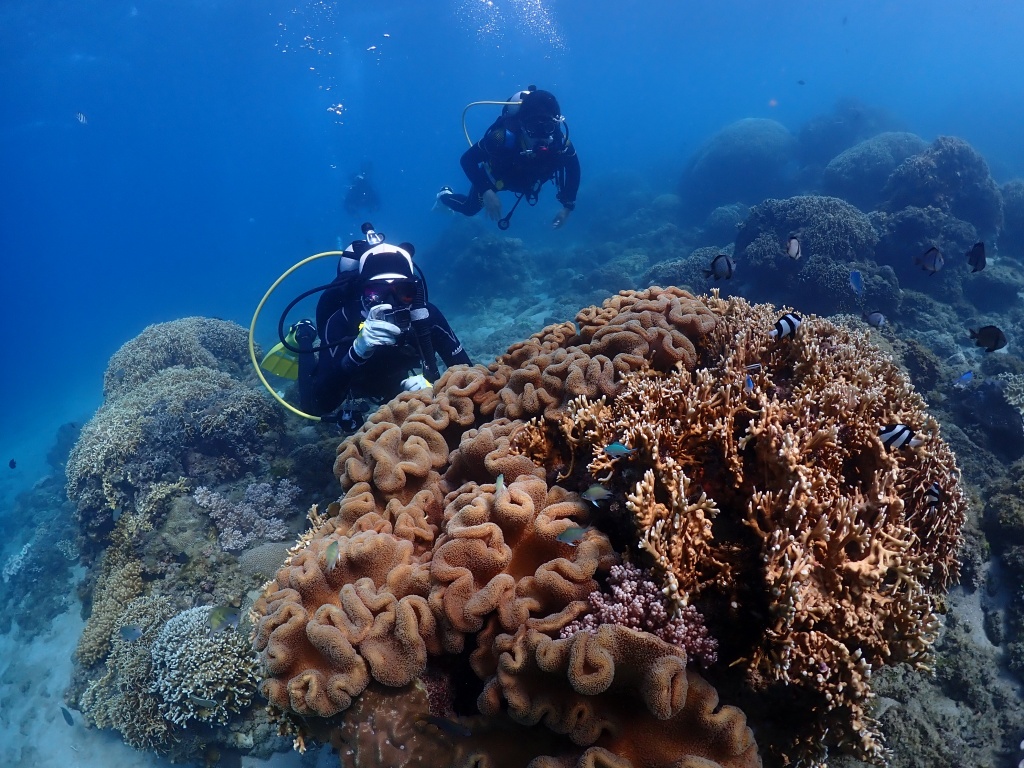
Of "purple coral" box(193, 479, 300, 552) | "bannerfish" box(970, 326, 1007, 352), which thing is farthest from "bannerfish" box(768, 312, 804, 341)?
"purple coral" box(193, 479, 300, 552)

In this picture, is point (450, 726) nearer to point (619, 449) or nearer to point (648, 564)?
point (648, 564)

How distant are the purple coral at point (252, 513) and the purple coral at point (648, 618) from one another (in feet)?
19.2

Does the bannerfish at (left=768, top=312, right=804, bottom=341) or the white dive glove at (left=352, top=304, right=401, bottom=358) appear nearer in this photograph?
the bannerfish at (left=768, top=312, right=804, bottom=341)

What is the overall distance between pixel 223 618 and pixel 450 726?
335cm

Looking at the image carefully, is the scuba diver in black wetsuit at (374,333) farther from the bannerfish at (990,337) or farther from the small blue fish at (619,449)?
the bannerfish at (990,337)

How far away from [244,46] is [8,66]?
75.6ft

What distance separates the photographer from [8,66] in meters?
36.5

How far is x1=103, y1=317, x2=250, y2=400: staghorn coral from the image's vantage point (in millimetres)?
12094

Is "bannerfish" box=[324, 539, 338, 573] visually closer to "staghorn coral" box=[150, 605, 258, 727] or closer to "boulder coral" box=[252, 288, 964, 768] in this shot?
"boulder coral" box=[252, 288, 964, 768]

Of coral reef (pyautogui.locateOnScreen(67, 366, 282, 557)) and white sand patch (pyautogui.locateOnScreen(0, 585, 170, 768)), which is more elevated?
coral reef (pyautogui.locateOnScreen(67, 366, 282, 557))

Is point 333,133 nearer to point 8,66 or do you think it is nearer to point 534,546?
point 8,66

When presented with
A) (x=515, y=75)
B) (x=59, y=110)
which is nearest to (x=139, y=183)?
(x=59, y=110)

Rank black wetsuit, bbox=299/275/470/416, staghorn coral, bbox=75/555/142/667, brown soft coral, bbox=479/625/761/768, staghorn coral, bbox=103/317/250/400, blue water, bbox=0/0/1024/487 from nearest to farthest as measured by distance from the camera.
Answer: brown soft coral, bbox=479/625/761/768
black wetsuit, bbox=299/275/470/416
staghorn coral, bbox=75/555/142/667
staghorn coral, bbox=103/317/250/400
blue water, bbox=0/0/1024/487

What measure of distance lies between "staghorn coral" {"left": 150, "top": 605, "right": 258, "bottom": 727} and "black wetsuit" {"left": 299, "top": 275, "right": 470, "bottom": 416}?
276 cm
